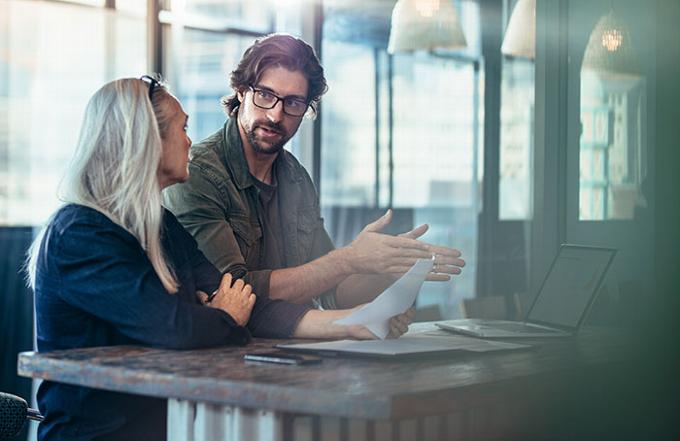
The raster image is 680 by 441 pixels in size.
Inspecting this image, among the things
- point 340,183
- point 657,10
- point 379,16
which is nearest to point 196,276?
point 657,10

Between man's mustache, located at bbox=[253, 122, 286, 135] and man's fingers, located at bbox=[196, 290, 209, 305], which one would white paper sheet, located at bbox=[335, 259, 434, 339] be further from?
man's mustache, located at bbox=[253, 122, 286, 135]

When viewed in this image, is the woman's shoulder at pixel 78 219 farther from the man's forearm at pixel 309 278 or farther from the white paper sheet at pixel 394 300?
the man's forearm at pixel 309 278

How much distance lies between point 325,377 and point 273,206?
1.44 metres

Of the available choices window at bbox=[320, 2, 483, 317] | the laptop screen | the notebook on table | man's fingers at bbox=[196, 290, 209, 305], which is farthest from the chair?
window at bbox=[320, 2, 483, 317]

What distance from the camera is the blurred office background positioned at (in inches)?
131

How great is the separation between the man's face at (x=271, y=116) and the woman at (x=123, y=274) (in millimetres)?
659

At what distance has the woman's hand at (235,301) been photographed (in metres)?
2.51

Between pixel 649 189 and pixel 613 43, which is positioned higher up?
pixel 613 43

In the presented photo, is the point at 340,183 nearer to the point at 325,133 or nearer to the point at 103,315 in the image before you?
the point at 325,133

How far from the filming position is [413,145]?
739 cm

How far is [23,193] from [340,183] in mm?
2401

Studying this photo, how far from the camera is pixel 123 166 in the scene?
241 cm

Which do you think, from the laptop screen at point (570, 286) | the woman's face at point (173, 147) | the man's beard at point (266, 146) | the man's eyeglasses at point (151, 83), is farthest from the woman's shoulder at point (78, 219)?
the laptop screen at point (570, 286)

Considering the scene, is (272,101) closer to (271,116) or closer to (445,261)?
(271,116)
